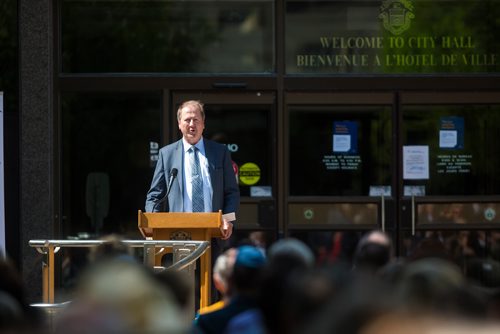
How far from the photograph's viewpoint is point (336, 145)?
37.2 feet

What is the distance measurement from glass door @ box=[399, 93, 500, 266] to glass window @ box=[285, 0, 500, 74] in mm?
384

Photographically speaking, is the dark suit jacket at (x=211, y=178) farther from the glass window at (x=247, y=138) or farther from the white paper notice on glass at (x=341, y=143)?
the white paper notice on glass at (x=341, y=143)

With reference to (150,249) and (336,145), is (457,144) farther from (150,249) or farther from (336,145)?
(150,249)

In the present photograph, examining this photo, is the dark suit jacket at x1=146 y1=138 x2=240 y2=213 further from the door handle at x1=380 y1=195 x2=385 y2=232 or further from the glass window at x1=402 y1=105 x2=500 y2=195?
the glass window at x1=402 y1=105 x2=500 y2=195

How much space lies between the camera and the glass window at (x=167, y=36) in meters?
11.3

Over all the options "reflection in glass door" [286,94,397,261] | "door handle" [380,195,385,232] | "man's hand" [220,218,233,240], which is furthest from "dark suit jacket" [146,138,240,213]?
"door handle" [380,195,385,232]

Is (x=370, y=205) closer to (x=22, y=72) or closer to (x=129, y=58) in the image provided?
(x=129, y=58)

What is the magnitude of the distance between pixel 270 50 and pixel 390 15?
132 centimetres

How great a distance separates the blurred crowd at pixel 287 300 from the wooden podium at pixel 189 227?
294 centimetres

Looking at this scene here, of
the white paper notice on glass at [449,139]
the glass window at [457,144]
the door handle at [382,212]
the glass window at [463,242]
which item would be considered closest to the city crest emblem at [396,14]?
the glass window at [457,144]

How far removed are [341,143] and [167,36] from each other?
2107mm

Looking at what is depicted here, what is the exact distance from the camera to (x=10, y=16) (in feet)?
36.7

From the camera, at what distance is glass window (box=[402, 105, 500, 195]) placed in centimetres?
1140

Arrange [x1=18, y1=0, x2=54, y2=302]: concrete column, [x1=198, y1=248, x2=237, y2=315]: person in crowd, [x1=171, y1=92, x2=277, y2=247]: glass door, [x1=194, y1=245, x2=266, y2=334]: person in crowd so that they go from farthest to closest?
[x1=171, y1=92, x2=277, y2=247]: glass door → [x1=18, y1=0, x2=54, y2=302]: concrete column → [x1=198, y1=248, x2=237, y2=315]: person in crowd → [x1=194, y1=245, x2=266, y2=334]: person in crowd
